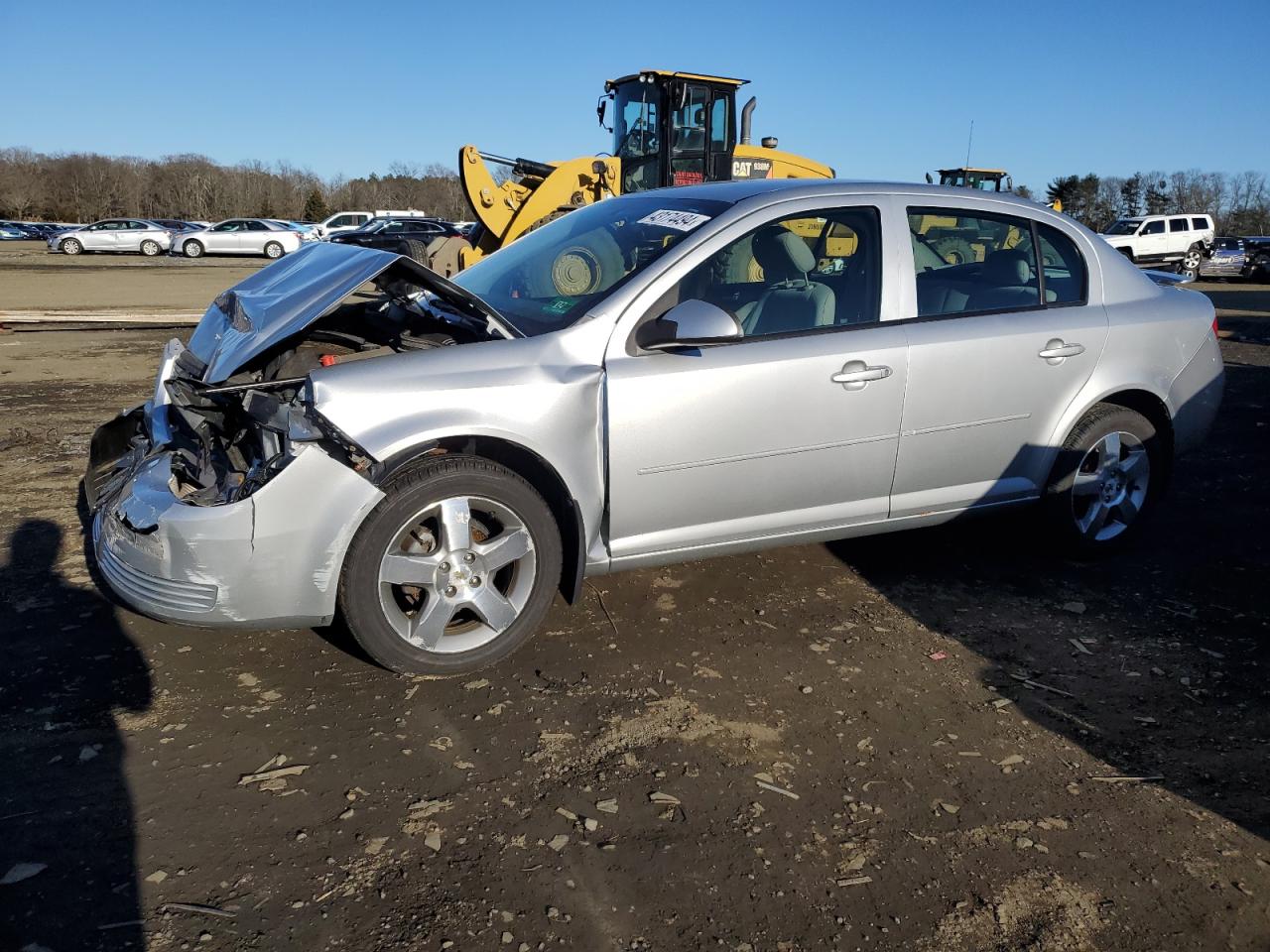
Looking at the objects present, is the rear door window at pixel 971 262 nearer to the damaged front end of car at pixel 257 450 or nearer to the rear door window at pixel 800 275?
the rear door window at pixel 800 275

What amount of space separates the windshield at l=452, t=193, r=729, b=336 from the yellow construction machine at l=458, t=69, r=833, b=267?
362 inches

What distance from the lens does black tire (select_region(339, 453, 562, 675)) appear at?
3.32 metres

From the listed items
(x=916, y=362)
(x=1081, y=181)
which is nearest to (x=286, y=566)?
(x=916, y=362)

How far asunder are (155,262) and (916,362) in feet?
120

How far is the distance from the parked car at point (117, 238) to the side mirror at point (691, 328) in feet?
142

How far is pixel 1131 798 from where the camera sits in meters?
2.98

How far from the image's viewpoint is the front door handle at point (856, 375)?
3.96 metres

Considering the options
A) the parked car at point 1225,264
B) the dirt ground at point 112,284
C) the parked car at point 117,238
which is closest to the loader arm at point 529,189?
the dirt ground at point 112,284

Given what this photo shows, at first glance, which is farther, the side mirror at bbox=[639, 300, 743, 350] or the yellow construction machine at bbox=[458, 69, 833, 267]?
the yellow construction machine at bbox=[458, 69, 833, 267]

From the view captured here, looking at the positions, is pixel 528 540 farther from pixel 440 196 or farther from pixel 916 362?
pixel 440 196

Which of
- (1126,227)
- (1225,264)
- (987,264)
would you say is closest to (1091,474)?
(987,264)

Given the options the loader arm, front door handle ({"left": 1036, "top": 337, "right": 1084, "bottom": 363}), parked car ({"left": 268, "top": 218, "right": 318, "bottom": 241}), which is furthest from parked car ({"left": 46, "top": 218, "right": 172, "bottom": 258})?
front door handle ({"left": 1036, "top": 337, "right": 1084, "bottom": 363})

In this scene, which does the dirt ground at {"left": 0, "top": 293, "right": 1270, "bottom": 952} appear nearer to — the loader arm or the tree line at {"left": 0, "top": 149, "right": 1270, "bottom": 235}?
the loader arm

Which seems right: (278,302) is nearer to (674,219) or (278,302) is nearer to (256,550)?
(256,550)
